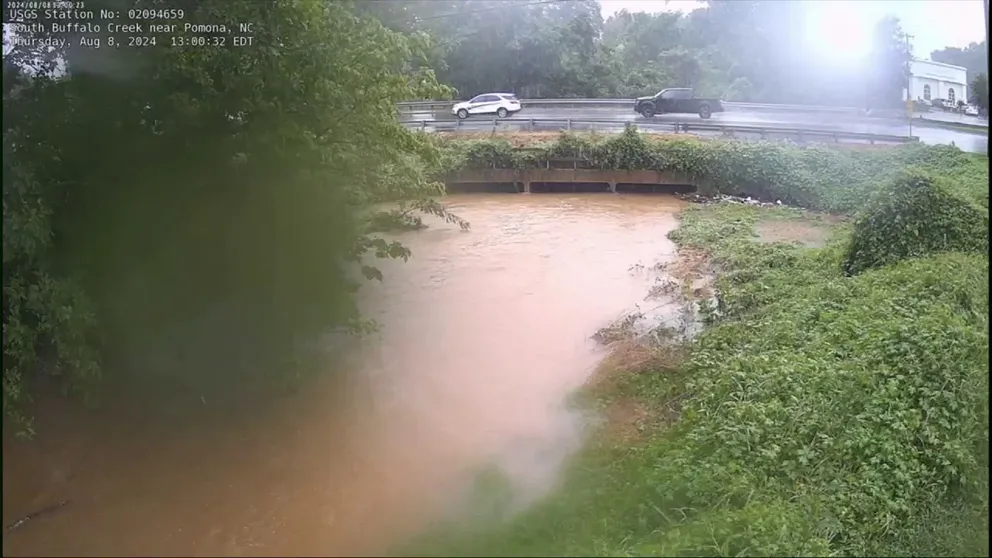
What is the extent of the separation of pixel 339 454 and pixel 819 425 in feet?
7.72

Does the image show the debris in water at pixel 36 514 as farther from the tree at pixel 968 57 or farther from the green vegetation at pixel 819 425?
the tree at pixel 968 57

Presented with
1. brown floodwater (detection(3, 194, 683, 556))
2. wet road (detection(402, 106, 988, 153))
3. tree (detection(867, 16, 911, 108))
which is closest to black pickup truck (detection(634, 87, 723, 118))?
wet road (detection(402, 106, 988, 153))

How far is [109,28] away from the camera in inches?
115

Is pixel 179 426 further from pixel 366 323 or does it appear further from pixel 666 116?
pixel 666 116

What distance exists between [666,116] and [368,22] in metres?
8.89

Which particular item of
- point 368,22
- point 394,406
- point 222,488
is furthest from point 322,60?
point 222,488

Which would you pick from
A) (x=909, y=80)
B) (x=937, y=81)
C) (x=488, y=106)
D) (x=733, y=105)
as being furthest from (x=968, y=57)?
(x=733, y=105)

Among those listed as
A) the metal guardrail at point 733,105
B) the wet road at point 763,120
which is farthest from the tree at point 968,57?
the metal guardrail at point 733,105

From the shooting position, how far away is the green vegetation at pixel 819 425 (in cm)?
266

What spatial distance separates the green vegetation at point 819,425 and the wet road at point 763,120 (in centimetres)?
177

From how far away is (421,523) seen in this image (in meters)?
2.23

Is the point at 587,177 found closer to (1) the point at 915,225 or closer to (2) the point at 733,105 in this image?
(2) the point at 733,105

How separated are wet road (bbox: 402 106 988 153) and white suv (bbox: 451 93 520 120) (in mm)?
157

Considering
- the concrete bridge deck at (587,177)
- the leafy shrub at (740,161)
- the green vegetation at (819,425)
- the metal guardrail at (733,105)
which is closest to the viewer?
the green vegetation at (819,425)
